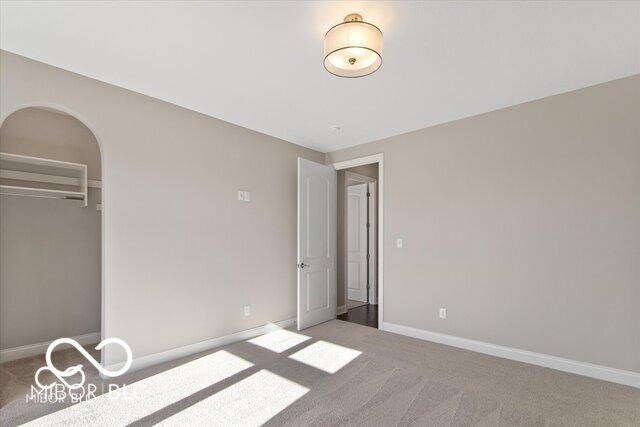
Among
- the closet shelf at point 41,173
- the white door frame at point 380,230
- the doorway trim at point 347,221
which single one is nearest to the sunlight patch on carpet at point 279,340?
the white door frame at point 380,230

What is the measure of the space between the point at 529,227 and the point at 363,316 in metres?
2.70

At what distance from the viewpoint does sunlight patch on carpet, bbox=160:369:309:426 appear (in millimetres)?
2143

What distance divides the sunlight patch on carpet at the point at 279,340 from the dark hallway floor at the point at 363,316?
3.53ft

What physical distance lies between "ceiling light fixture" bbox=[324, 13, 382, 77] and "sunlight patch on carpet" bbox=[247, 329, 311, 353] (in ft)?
9.33

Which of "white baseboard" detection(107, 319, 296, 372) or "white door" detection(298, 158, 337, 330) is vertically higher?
"white door" detection(298, 158, 337, 330)

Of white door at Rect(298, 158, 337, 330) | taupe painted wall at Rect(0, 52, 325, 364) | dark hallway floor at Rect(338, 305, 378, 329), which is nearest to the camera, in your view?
taupe painted wall at Rect(0, 52, 325, 364)

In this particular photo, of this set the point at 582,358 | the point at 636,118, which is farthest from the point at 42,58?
the point at 582,358

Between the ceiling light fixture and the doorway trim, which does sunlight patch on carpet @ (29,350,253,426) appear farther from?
the ceiling light fixture

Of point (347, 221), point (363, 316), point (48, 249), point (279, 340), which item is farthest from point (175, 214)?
point (363, 316)

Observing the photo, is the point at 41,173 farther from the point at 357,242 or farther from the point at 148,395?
the point at 357,242

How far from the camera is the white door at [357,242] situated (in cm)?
589

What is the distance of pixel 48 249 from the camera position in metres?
3.42

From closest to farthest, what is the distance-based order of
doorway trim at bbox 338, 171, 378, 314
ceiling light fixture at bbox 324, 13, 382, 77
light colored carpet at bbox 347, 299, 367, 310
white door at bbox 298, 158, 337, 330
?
ceiling light fixture at bbox 324, 13, 382, 77, white door at bbox 298, 158, 337, 330, doorway trim at bbox 338, 171, 378, 314, light colored carpet at bbox 347, 299, 367, 310

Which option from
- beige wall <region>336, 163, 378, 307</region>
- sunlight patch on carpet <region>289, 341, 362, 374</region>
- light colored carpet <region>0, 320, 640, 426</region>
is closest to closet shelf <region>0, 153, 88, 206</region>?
light colored carpet <region>0, 320, 640, 426</region>
